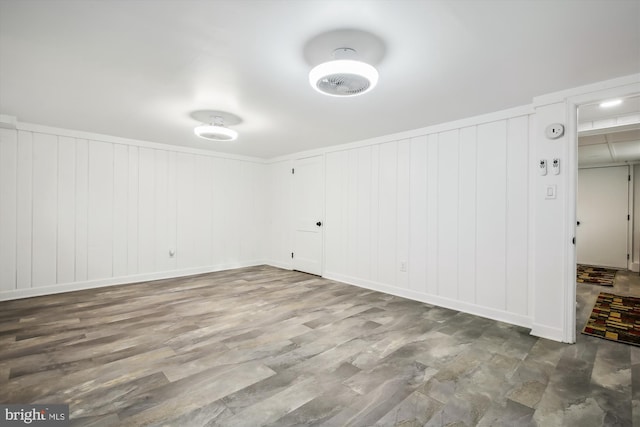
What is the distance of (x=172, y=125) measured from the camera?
13.2 feet

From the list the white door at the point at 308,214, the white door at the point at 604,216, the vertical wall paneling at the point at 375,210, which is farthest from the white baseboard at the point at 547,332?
the white door at the point at 604,216

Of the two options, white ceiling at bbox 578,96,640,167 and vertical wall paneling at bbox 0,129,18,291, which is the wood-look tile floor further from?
white ceiling at bbox 578,96,640,167

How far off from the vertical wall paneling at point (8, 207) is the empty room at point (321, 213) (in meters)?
0.02

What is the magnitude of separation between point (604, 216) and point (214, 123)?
8092 millimetres

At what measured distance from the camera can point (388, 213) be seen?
4.38 metres

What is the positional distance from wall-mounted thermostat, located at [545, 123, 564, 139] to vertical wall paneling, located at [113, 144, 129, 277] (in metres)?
5.68


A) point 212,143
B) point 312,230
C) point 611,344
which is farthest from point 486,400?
point 212,143

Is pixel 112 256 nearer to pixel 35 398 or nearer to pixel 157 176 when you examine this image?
pixel 157 176

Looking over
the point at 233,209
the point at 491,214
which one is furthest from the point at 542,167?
the point at 233,209

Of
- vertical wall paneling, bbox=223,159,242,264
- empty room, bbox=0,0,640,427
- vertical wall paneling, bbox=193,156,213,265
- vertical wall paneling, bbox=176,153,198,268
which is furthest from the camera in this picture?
vertical wall paneling, bbox=223,159,242,264

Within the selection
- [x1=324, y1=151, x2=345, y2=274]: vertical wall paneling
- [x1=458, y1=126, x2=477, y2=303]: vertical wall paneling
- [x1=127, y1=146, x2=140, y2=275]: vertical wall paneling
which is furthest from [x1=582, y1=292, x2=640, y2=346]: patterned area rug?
[x1=127, y1=146, x2=140, y2=275]: vertical wall paneling

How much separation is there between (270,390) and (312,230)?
3.73m

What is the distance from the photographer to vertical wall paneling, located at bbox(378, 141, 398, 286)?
431 cm

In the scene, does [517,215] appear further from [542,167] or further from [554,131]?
[554,131]
